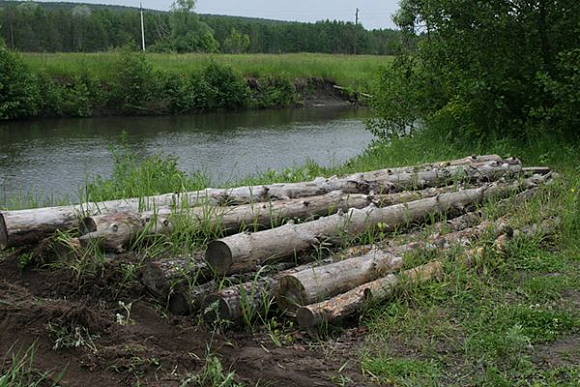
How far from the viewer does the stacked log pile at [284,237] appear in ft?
16.3

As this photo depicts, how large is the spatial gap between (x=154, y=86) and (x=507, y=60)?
23.9 metres

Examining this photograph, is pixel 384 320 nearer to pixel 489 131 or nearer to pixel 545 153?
pixel 545 153

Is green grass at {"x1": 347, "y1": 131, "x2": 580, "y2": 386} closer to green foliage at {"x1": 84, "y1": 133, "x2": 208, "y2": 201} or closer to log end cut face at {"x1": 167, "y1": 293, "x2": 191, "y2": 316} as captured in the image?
log end cut face at {"x1": 167, "y1": 293, "x2": 191, "y2": 316}

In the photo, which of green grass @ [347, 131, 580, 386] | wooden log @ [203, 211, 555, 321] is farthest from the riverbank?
wooden log @ [203, 211, 555, 321]

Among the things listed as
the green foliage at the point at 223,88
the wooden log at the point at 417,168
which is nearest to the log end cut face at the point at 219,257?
the wooden log at the point at 417,168

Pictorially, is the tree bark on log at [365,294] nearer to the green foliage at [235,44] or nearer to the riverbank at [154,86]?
the riverbank at [154,86]

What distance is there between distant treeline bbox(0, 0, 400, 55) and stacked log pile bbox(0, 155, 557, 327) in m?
52.4

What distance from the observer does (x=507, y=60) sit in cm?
1175

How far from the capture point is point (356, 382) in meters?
4.15

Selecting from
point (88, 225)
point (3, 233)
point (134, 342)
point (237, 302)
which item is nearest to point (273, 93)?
point (88, 225)

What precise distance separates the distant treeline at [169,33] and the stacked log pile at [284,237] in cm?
5236

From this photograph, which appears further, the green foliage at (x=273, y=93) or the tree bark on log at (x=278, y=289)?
the green foliage at (x=273, y=93)

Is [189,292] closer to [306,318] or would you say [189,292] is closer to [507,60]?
[306,318]

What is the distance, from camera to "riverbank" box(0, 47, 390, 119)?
30.1m
